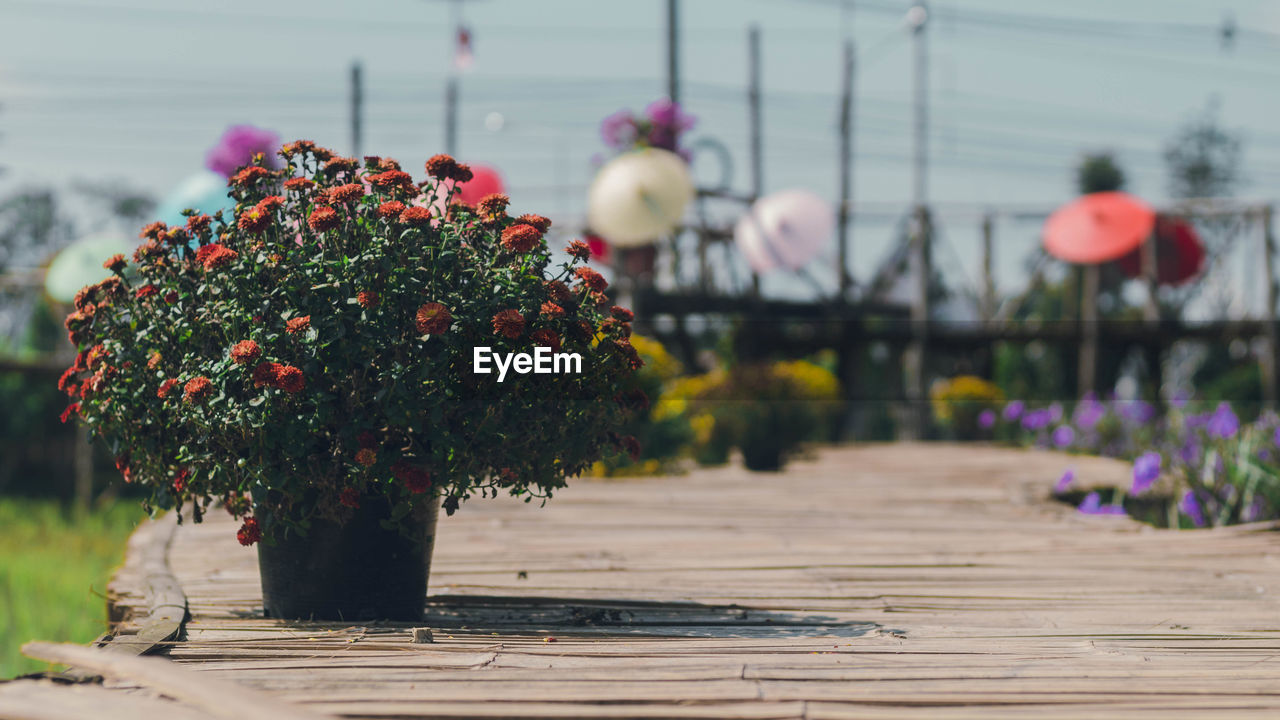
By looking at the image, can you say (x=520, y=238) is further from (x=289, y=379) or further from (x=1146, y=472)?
(x=1146, y=472)

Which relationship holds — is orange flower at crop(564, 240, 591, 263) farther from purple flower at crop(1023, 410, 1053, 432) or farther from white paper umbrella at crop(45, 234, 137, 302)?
white paper umbrella at crop(45, 234, 137, 302)

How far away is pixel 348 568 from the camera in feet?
11.8

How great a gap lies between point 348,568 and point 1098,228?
1287cm

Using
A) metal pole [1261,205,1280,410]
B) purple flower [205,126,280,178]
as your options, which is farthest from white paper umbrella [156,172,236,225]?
metal pole [1261,205,1280,410]

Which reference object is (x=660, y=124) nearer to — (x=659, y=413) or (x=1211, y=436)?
(x=659, y=413)

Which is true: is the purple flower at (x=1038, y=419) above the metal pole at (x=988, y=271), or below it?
below

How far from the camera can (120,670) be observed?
243 cm

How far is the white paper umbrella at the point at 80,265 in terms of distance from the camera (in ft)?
36.9

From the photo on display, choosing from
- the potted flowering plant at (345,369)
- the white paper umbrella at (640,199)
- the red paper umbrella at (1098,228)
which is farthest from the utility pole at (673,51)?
the potted flowering plant at (345,369)

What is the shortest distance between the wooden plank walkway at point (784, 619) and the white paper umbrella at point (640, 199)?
14.9ft

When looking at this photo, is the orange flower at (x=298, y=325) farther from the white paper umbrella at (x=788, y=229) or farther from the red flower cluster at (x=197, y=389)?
the white paper umbrella at (x=788, y=229)

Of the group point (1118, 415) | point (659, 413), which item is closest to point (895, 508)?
point (659, 413)

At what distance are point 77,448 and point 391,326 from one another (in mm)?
17860

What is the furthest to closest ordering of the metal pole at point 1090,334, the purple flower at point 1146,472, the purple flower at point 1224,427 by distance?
1. the metal pole at point 1090,334
2. the purple flower at point 1224,427
3. the purple flower at point 1146,472
